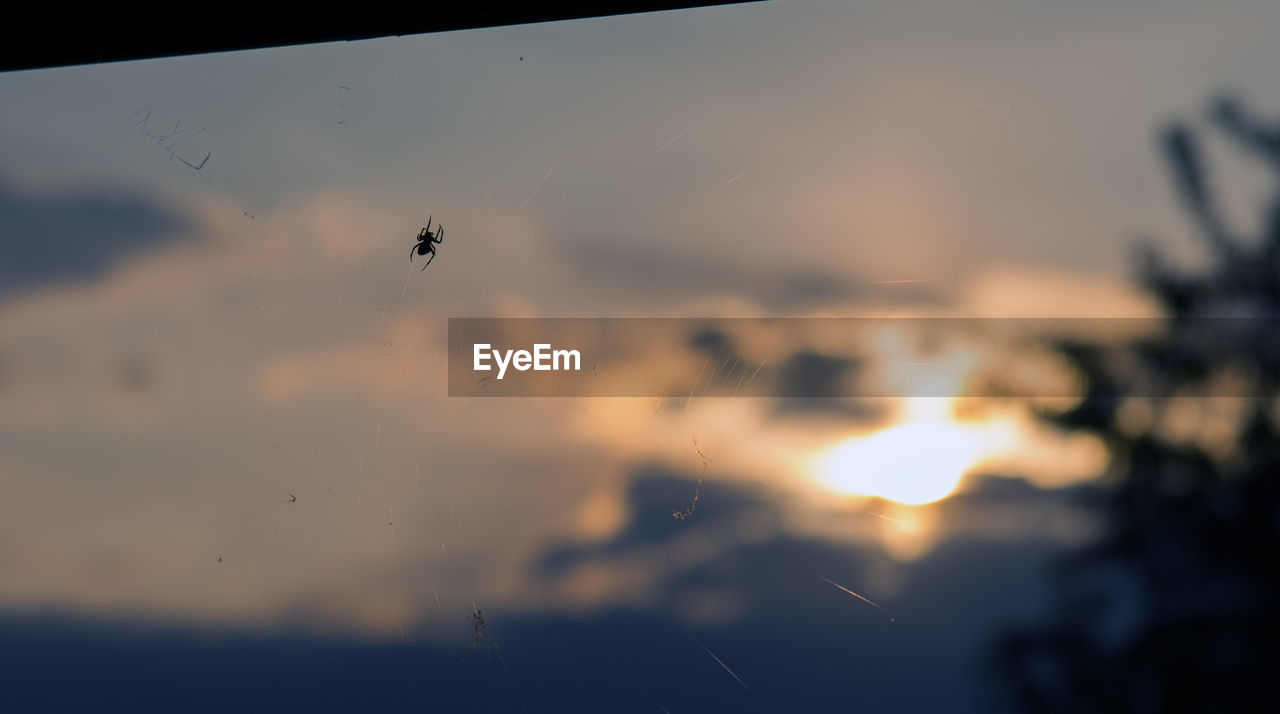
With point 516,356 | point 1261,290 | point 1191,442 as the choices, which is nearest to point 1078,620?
point 1191,442

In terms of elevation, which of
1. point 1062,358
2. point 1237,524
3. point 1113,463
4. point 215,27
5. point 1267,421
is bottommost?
point 1237,524

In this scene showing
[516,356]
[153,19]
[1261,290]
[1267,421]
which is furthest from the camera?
[1261,290]

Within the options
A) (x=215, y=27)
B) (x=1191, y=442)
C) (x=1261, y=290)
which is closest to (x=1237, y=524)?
(x=1191, y=442)

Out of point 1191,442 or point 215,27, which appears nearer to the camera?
point 215,27

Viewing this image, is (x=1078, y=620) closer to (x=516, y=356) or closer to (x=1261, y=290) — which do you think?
(x=1261, y=290)

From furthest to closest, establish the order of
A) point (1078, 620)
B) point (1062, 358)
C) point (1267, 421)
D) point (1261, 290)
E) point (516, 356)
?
point (1261, 290), point (1078, 620), point (1062, 358), point (1267, 421), point (516, 356)

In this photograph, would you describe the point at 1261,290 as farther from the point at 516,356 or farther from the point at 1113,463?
the point at 516,356

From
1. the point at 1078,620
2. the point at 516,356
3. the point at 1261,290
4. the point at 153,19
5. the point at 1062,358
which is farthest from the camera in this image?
the point at 1261,290

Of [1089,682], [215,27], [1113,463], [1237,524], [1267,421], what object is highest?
[215,27]

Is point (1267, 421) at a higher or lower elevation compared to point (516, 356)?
lower
